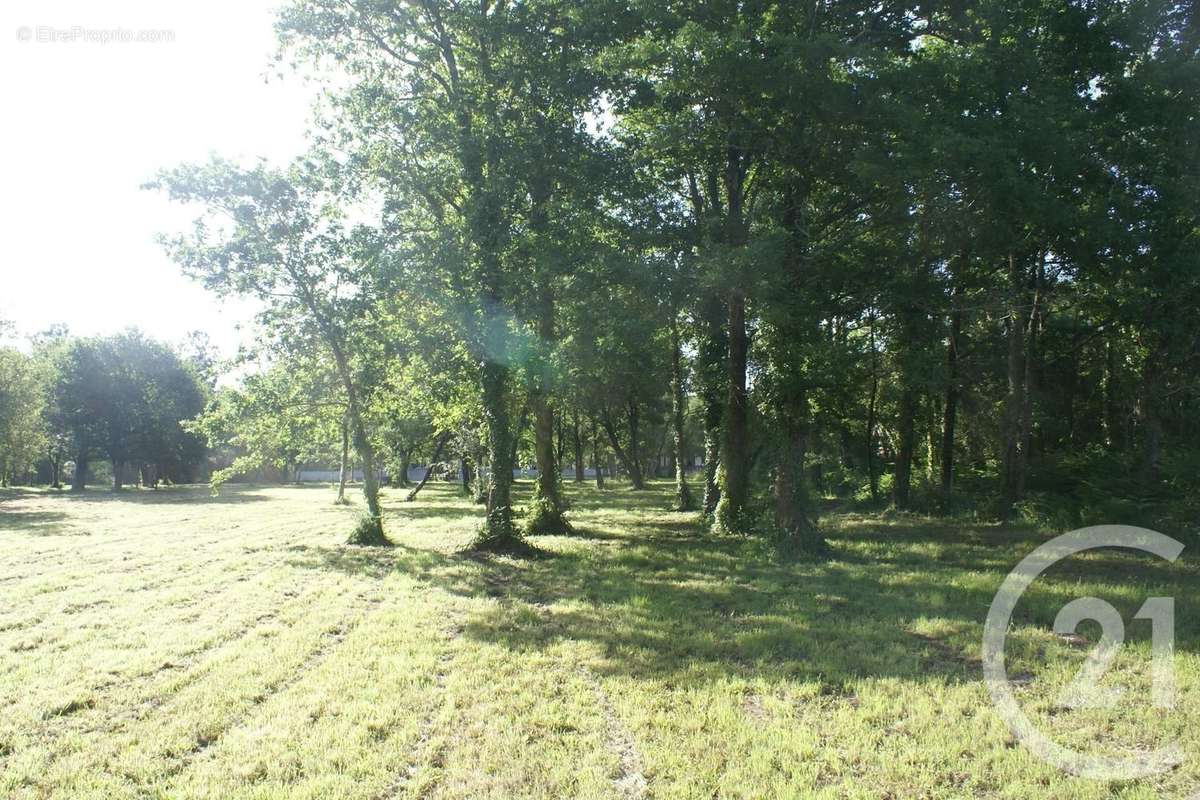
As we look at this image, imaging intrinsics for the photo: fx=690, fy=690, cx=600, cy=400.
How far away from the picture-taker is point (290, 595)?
10977mm

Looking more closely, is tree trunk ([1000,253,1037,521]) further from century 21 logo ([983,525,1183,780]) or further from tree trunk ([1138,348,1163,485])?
century 21 logo ([983,525,1183,780])

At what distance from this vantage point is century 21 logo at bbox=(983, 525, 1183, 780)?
15.2ft

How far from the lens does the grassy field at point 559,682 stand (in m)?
4.59

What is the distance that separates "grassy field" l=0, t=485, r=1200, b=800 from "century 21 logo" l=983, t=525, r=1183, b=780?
0.39ft

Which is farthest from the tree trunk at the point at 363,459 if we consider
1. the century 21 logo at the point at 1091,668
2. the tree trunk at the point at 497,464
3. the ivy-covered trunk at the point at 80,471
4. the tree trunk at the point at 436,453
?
the ivy-covered trunk at the point at 80,471

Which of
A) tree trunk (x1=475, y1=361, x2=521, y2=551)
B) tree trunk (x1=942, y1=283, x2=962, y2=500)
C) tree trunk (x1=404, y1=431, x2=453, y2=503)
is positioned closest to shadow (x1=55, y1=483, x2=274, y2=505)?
tree trunk (x1=404, y1=431, x2=453, y2=503)

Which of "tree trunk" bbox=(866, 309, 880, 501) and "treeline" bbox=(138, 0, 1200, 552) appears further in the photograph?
"tree trunk" bbox=(866, 309, 880, 501)

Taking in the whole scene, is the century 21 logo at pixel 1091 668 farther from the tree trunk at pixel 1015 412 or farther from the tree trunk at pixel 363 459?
the tree trunk at pixel 363 459

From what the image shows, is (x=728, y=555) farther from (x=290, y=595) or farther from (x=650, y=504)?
(x=650, y=504)

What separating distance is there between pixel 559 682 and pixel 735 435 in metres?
12.7

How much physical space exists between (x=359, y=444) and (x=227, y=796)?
13.9 meters

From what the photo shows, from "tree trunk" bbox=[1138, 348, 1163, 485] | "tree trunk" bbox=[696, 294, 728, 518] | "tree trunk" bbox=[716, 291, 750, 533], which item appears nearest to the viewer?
"tree trunk" bbox=[1138, 348, 1163, 485]

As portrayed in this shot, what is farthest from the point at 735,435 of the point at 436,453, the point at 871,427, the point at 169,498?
the point at 169,498

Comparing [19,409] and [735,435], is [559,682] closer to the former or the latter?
[735,435]
